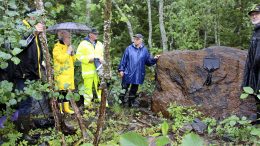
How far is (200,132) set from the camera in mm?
6656

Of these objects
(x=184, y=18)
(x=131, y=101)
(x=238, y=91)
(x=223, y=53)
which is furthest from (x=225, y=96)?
(x=184, y=18)

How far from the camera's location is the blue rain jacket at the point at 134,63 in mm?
8484

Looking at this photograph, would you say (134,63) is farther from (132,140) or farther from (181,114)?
(132,140)

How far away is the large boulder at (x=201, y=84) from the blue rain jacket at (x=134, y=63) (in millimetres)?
411

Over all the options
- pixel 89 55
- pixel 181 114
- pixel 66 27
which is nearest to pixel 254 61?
pixel 181 114

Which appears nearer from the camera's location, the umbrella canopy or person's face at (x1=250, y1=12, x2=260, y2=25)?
person's face at (x1=250, y1=12, x2=260, y2=25)

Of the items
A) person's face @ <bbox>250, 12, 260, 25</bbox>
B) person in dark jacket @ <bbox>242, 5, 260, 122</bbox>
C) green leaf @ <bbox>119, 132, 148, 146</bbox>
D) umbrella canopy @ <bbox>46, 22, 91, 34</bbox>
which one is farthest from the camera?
umbrella canopy @ <bbox>46, 22, 91, 34</bbox>

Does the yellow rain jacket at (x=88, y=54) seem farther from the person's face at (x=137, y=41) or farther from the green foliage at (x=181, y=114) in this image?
the green foliage at (x=181, y=114)

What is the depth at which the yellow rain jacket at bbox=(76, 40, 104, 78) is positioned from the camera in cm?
795

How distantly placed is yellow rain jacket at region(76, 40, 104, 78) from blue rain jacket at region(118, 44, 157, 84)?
83 centimetres

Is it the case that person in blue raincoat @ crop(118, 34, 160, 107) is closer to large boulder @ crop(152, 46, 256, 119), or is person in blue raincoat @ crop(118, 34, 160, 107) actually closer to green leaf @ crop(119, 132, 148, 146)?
large boulder @ crop(152, 46, 256, 119)

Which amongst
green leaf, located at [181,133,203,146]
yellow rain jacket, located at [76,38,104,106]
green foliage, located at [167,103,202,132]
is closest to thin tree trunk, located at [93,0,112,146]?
green leaf, located at [181,133,203,146]

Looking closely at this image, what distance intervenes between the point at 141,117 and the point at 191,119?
4.30 ft

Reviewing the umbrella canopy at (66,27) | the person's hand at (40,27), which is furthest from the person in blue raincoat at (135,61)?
the person's hand at (40,27)
